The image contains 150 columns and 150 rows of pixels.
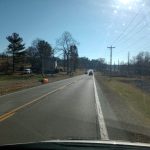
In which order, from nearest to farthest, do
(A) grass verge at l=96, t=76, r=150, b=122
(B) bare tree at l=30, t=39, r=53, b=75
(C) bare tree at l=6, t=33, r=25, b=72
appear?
(A) grass verge at l=96, t=76, r=150, b=122 < (C) bare tree at l=6, t=33, r=25, b=72 < (B) bare tree at l=30, t=39, r=53, b=75

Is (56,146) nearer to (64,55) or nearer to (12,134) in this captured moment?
(12,134)

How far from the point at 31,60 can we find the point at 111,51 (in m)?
35.0

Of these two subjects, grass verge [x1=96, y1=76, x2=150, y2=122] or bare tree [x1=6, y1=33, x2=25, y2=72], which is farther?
bare tree [x1=6, y1=33, x2=25, y2=72]

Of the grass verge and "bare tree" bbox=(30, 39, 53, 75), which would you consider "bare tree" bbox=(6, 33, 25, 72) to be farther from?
the grass verge

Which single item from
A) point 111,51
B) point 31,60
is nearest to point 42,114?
point 111,51

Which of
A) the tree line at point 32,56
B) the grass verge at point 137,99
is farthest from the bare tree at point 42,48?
the grass verge at point 137,99

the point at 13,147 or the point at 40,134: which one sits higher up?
the point at 13,147

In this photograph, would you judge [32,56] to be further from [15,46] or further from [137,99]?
[137,99]

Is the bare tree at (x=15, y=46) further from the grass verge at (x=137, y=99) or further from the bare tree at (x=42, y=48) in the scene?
the grass verge at (x=137, y=99)

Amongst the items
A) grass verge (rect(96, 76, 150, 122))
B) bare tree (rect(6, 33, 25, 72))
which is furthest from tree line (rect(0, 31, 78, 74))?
grass verge (rect(96, 76, 150, 122))

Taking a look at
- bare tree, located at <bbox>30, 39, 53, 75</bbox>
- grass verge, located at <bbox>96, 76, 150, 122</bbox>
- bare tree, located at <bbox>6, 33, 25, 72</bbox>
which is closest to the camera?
grass verge, located at <bbox>96, 76, 150, 122</bbox>

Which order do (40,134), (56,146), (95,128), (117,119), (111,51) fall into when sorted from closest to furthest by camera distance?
(56,146)
(40,134)
(95,128)
(117,119)
(111,51)

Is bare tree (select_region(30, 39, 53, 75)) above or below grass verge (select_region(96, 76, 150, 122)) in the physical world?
above

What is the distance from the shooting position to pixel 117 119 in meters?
14.5
